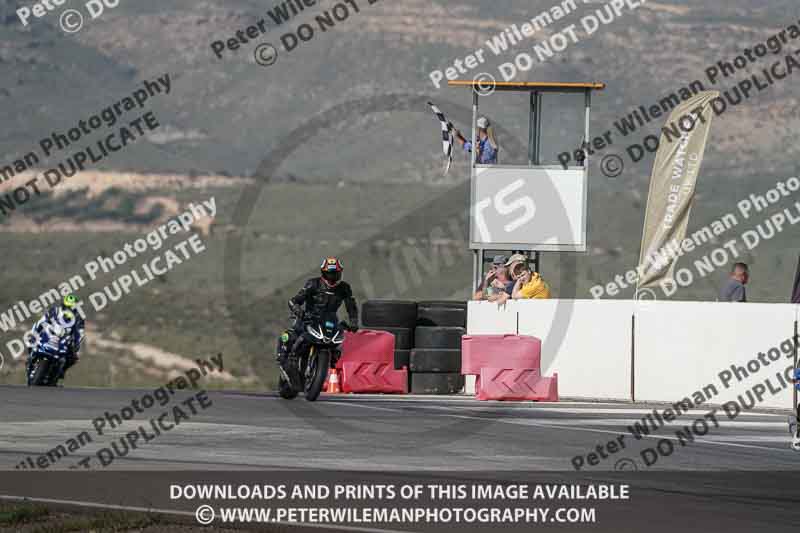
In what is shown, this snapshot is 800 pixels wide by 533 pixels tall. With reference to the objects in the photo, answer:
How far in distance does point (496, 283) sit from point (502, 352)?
2206 millimetres

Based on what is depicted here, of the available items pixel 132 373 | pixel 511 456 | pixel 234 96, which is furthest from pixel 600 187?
pixel 511 456

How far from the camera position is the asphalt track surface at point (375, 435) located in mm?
13078

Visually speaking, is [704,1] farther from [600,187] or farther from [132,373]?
[132,373]

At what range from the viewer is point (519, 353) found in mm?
22422

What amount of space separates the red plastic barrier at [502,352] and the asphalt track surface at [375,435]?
1.02 metres

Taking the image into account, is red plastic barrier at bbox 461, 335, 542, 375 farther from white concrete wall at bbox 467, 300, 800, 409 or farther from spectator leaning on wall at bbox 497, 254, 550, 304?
spectator leaning on wall at bbox 497, 254, 550, 304

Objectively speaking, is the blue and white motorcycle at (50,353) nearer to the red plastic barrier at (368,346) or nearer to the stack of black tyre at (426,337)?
the red plastic barrier at (368,346)

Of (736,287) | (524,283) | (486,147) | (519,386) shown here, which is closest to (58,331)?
(524,283)

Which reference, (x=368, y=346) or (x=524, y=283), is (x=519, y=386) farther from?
(x=368, y=346)

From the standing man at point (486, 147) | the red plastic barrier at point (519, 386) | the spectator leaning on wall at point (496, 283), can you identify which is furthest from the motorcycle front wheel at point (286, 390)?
the standing man at point (486, 147)

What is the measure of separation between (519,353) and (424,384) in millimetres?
2967

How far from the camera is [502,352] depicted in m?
22.6

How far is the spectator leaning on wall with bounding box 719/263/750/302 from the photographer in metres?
23.2

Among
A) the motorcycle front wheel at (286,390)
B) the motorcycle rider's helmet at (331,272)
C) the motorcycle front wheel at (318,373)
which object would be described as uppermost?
the motorcycle rider's helmet at (331,272)
